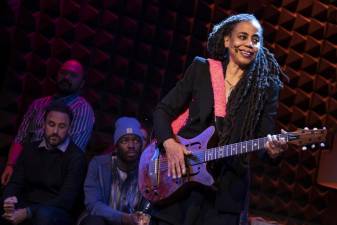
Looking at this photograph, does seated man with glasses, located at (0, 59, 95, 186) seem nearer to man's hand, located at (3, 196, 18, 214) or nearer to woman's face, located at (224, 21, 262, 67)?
man's hand, located at (3, 196, 18, 214)

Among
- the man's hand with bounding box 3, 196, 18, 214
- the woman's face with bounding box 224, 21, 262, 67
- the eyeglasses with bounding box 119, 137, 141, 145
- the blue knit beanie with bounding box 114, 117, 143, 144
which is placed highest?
the woman's face with bounding box 224, 21, 262, 67

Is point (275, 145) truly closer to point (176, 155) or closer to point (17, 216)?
point (176, 155)

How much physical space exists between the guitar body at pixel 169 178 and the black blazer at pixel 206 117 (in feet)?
0.15

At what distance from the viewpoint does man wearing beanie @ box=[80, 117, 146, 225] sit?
12.0 feet

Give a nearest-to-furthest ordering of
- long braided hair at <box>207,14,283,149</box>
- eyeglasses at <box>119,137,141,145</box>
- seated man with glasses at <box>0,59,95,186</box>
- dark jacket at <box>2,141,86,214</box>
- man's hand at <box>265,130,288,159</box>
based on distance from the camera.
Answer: man's hand at <box>265,130,288,159</box> → long braided hair at <box>207,14,283,149</box> → dark jacket at <box>2,141,86,214</box> → eyeglasses at <box>119,137,141,145</box> → seated man with glasses at <box>0,59,95,186</box>

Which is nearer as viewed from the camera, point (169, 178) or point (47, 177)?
point (169, 178)

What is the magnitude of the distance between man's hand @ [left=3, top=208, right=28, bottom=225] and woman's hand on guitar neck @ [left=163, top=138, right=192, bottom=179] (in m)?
1.53

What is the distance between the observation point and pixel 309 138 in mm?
2139

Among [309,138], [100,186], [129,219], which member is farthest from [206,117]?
[100,186]

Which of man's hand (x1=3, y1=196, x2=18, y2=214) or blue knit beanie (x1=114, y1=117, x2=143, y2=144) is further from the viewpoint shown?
blue knit beanie (x1=114, y1=117, x2=143, y2=144)

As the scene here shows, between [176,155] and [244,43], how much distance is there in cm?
57

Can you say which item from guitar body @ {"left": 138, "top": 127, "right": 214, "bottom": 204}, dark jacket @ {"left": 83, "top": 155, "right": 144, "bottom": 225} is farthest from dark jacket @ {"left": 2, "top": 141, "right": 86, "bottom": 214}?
guitar body @ {"left": 138, "top": 127, "right": 214, "bottom": 204}

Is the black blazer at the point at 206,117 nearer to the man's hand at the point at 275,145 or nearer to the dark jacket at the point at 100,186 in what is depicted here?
the man's hand at the point at 275,145

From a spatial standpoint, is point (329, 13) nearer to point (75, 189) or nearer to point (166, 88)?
point (166, 88)
